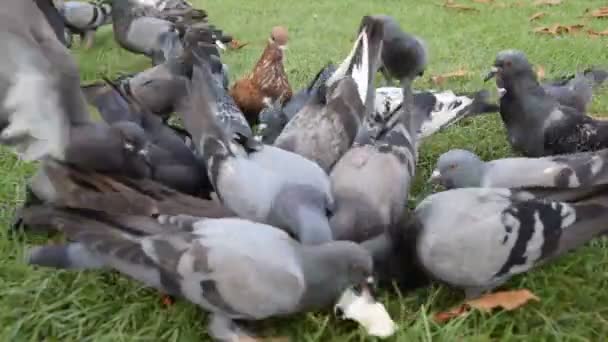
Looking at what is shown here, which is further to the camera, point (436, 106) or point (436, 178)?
point (436, 106)

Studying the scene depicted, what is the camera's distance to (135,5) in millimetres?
6000

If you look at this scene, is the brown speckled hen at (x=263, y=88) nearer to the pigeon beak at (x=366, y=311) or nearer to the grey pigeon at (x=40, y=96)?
the grey pigeon at (x=40, y=96)

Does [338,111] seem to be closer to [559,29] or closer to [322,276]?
[322,276]

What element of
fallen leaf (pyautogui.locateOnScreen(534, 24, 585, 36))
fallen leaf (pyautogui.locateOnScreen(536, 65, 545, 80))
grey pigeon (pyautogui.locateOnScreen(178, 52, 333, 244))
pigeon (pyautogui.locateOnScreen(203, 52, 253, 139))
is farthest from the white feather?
fallen leaf (pyautogui.locateOnScreen(534, 24, 585, 36))

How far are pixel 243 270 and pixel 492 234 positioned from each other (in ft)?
2.63

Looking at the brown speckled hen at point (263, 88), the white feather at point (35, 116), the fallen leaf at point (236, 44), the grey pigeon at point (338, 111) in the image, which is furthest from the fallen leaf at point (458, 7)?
the white feather at point (35, 116)

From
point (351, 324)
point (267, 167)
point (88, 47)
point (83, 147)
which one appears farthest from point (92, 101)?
point (88, 47)

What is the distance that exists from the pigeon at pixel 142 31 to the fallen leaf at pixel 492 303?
10.2ft

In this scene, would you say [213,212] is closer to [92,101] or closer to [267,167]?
[267,167]

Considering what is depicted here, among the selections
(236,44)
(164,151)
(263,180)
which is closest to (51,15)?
(164,151)

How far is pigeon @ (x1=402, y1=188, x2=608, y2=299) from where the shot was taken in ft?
6.88

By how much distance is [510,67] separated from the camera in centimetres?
351

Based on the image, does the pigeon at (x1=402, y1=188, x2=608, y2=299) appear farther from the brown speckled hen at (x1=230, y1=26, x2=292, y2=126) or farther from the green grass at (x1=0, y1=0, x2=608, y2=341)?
the brown speckled hen at (x1=230, y1=26, x2=292, y2=126)

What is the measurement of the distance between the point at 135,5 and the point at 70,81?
4010 millimetres
